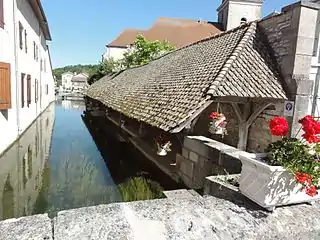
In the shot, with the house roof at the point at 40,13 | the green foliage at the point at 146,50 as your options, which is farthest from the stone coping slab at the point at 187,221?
the green foliage at the point at 146,50

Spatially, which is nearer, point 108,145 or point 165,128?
point 165,128

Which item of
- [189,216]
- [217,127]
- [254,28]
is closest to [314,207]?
[189,216]

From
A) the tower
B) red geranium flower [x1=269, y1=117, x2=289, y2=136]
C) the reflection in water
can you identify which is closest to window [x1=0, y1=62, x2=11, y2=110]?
the reflection in water

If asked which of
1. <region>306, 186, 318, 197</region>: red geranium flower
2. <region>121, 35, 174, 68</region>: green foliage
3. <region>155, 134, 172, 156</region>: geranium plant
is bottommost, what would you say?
<region>155, 134, 172, 156</region>: geranium plant

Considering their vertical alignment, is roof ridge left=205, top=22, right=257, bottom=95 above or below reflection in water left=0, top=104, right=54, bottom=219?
above

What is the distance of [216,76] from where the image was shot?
17.6 feet

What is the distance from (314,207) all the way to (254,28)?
564 centimetres

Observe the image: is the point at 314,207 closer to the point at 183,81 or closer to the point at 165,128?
the point at 165,128

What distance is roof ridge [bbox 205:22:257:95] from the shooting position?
5.02 metres

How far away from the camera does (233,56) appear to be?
5805mm

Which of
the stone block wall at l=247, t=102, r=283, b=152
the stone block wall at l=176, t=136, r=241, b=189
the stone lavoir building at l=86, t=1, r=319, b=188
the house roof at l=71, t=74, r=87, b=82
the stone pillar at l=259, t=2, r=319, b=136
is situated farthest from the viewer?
the house roof at l=71, t=74, r=87, b=82

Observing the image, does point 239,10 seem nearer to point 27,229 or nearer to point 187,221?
point 187,221

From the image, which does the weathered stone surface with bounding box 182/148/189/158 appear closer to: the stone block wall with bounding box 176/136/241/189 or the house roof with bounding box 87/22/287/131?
the stone block wall with bounding box 176/136/241/189

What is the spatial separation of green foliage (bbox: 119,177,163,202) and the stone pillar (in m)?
3.34
